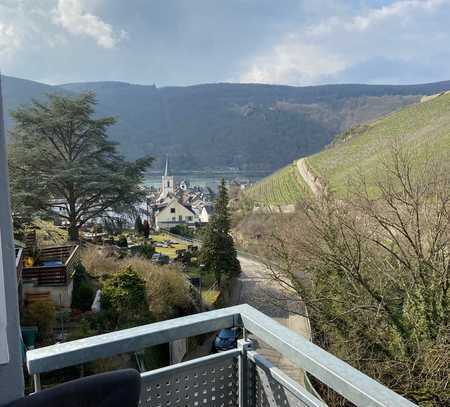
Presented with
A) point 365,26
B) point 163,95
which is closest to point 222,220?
A: point 365,26

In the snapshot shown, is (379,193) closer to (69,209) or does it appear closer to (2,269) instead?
(2,269)

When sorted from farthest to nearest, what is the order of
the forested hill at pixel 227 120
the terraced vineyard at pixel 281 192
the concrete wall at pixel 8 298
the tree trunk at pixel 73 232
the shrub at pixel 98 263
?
the forested hill at pixel 227 120
the terraced vineyard at pixel 281 192
the tree trunk at pixel 73 232
the shrub at pixel 98 263
the concrete wall at pixel 8 298

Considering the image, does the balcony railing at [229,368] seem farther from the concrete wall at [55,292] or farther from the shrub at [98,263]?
the shrub at [98,263]

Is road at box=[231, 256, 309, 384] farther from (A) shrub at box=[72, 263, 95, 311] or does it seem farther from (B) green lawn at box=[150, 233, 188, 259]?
(A) shrub at box=[72, 263, 95, 311]

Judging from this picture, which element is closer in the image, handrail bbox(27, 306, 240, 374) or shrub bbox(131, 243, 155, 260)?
handrail bbox(27, 306, 240, 374)

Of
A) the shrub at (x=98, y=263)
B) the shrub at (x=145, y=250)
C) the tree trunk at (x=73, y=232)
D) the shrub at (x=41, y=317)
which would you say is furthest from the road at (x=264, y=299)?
the tree trunk at (x=73, y=232)

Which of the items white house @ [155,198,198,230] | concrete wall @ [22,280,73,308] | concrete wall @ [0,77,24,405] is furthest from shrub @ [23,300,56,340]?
white house @ [155,198,198,230]
